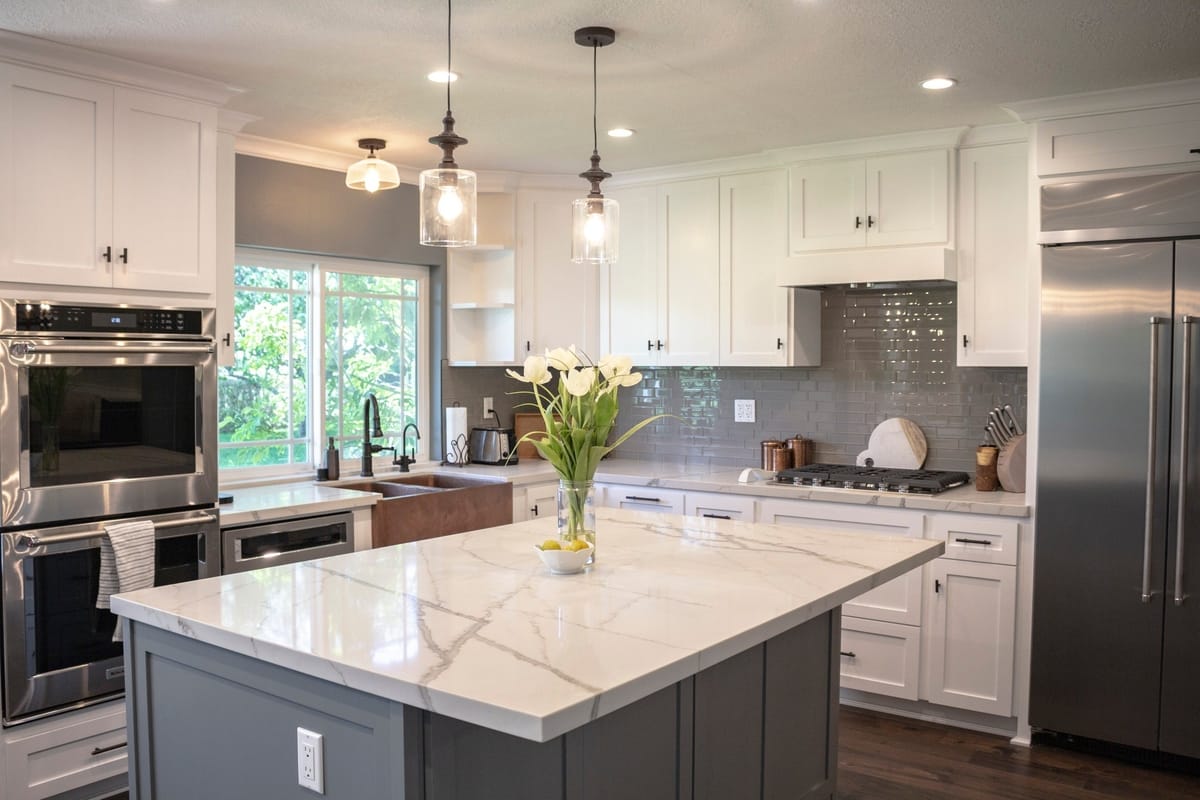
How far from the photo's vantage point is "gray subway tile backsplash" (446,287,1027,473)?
177 inches

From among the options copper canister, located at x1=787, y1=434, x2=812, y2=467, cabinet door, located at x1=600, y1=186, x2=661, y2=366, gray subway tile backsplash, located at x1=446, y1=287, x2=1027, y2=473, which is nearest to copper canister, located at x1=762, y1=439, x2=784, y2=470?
copper canister, located at x1=787, y1=434, x2=812, y2=467

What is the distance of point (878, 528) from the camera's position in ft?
13.4

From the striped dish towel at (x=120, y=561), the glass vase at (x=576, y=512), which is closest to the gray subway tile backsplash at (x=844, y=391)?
the striped dish towel at (x=120, y=561)

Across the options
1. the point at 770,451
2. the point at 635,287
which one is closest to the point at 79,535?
the point at 635,287

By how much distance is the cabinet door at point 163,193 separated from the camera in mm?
3320

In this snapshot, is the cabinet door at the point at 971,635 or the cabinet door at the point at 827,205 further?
the cabinet door at the point at 827,205

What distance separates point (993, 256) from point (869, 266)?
51cm

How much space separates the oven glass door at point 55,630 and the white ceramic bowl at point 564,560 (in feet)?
5.60

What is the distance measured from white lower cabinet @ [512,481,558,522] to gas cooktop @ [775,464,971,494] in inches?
46.3

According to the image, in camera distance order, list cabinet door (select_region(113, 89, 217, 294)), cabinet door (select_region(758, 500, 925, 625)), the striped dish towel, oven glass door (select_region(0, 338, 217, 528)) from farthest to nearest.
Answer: cabinet door (select_region(758, 500, 925, 625)) < cabinet door (select_region(113, 89, 217, 294)) < the striped dish towel < oven glass door (select_region(0, 338, 217, 528))

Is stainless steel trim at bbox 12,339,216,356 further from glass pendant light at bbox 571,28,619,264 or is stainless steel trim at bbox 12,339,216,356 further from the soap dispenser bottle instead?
glass pendant light at bbox 571,28,619,264

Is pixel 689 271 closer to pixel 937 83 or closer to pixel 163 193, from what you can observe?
pixel 937 83

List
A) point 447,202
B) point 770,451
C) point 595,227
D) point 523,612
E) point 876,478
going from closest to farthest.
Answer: point 523,612 → point 447,202 → point 595,227 → point 876,478 → point 770,451

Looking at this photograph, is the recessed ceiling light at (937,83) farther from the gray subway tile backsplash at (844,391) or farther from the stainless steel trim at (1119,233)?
the gray subway tile backsplash at (844,391)
